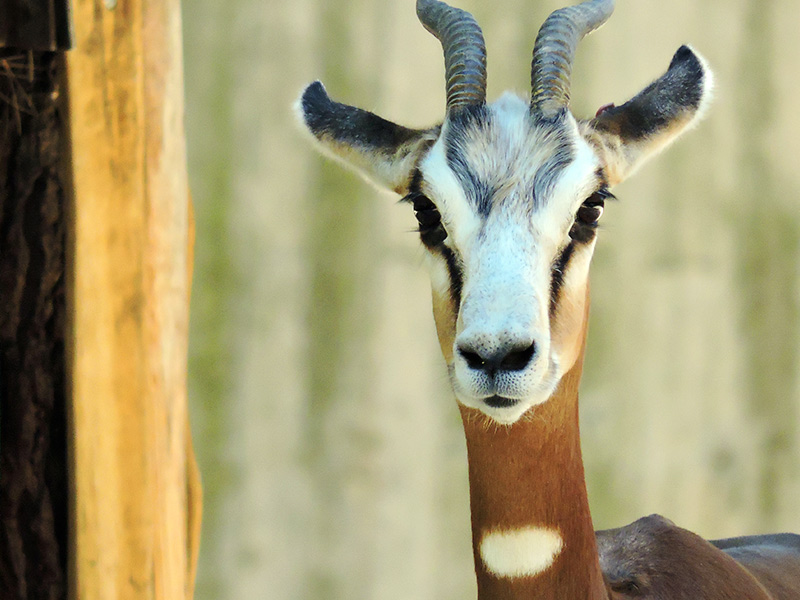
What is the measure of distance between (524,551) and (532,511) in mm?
105

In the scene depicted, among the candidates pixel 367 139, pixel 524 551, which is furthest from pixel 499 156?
pixel 524 551

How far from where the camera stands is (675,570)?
269 cm

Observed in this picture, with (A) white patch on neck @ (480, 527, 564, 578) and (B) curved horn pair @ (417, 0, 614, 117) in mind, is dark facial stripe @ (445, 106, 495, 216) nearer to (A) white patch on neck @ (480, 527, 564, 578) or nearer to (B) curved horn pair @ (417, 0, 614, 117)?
(B) curved horn pair @ (417, 0, 614, 117)

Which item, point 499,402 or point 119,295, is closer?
point 499,402

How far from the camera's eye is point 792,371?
516cm

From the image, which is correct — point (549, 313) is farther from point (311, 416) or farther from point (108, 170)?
point (311, 416)

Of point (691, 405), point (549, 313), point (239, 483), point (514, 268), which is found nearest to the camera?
point (514, 268)

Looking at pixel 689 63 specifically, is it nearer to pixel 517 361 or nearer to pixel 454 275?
pixel 454 275

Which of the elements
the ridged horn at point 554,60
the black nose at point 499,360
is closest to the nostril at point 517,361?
the black nose at point 499,360

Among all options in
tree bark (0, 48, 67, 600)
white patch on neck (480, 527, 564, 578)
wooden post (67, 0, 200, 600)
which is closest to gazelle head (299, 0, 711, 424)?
white patch on neck (480, 527, 564, 578)

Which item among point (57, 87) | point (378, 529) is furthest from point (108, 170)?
point (378, 529)

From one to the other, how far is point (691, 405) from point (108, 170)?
146 inches

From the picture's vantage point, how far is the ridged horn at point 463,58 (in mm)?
2486

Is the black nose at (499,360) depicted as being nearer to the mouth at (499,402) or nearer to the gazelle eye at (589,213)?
the mouth at (499,402)
